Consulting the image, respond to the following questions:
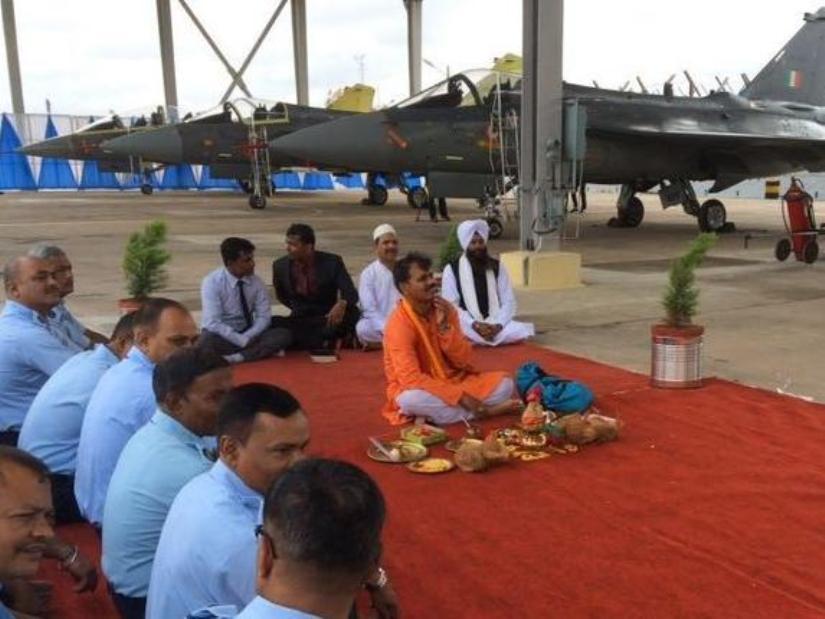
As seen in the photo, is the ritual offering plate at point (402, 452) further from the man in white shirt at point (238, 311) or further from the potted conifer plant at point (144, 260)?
the potted conifer plant at point (144, 260)

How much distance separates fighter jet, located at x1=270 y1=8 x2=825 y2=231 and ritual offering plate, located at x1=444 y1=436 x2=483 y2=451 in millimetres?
8280

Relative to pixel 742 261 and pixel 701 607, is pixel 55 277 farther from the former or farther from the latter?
pixel 742 261

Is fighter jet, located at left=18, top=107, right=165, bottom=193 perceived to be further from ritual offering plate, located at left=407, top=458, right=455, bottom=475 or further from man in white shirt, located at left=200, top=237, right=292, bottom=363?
ritual offering plate, located at left=407, top=458, right=455, bottom=475

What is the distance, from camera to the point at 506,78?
12758 mm

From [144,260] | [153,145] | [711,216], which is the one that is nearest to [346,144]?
[711,216]

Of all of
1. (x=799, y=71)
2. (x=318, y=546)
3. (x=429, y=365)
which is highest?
(x=799, y=71)

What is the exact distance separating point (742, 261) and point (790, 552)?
915 cm

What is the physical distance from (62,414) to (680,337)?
3.57 meters

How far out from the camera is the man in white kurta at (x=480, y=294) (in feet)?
20.4

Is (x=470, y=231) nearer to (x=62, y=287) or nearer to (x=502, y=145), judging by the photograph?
(x=62, y=287)

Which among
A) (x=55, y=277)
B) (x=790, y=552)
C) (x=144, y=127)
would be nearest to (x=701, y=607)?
(x=790, y=552)

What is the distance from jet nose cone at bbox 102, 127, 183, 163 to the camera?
20.7m

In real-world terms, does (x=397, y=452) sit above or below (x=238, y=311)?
below

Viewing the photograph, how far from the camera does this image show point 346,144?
13625 mm
